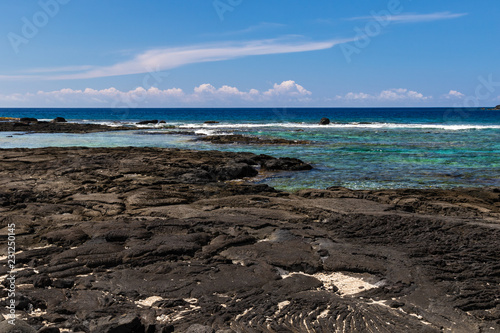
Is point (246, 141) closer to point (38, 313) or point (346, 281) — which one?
point (346, 281)

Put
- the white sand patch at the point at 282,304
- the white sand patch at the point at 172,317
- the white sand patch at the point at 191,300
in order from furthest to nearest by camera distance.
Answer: the white sand patch at the point at 191,300
the white sand patch at the point at 282,304
the white sand patch at the point at 172,317

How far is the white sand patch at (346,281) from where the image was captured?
602 centimetres

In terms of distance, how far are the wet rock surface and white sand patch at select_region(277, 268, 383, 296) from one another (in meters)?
0.03

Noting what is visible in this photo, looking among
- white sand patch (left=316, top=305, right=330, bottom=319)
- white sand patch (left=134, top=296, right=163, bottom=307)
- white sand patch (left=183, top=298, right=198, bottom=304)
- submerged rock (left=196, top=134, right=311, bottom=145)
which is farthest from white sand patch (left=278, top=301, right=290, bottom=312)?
submerged rock (left=196, top=134, right=311, bottom=145)

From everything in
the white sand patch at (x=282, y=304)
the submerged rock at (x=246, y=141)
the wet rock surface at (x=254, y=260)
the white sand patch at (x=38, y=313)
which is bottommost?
the white sand patch at (x=282, y=304)

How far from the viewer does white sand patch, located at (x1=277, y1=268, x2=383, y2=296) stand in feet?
19.7

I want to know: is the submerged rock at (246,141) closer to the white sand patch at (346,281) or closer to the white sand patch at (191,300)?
the white sand patch at (346,281)

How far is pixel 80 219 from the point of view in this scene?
31.0 ft

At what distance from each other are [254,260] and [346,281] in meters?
1.56

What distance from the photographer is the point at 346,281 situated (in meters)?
6.30

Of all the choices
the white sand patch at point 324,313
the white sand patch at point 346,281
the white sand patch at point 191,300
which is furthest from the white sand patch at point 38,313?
the white sand patch at point 324,313

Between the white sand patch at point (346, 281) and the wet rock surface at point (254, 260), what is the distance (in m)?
0.03

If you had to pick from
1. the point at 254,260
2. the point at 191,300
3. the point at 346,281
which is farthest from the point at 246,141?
the point at 191,300

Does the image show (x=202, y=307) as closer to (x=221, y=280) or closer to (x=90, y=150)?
(x=221, y=280)
